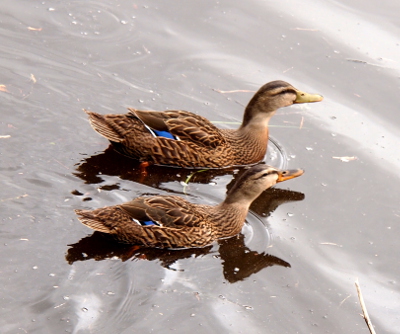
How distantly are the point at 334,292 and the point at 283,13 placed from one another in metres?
6.23

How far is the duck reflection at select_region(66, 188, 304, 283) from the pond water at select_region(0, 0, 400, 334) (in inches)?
0.8

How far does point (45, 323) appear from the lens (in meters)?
5.79

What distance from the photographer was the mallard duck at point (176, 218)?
6.93 m

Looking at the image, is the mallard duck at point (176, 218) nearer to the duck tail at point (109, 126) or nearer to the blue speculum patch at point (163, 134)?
the blue speculum patch at point (163, 134)

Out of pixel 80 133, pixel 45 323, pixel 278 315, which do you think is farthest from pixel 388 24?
pixel 45 323

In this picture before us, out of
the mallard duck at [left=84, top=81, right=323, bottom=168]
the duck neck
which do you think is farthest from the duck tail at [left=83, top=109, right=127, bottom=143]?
the duck neck

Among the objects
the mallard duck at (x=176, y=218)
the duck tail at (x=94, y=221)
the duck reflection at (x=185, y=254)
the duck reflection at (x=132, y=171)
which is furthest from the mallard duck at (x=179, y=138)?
the duck tail at (x=94, y=221)

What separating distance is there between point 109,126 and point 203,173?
1.31 meters

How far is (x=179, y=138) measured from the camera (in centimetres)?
864

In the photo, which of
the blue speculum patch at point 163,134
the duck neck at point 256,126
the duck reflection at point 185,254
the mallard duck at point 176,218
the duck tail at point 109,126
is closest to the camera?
the duck reflection at point 185,254

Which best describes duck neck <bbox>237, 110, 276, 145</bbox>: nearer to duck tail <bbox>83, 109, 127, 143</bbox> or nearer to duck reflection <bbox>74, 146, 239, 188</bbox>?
duck reflection <bbox>74, 146, 239, 188</bbox>

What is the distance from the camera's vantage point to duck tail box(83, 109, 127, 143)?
8445 millimetres

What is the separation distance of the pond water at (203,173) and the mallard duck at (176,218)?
146 millimetres

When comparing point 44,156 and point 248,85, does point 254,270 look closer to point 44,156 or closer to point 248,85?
point 44,156
